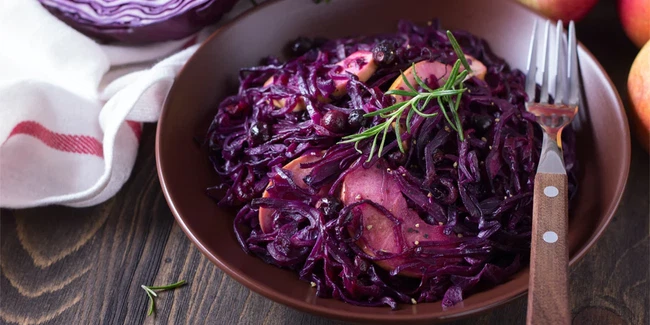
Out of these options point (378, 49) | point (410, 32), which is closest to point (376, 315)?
point (378, 49)

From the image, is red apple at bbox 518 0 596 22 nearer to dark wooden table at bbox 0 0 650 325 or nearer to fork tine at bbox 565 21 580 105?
fork tine at bbox 565 21 580 105

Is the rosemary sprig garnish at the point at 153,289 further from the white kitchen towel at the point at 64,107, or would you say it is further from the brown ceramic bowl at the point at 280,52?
the white kitchen towel at the point at 64,107

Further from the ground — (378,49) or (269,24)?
(378,49)

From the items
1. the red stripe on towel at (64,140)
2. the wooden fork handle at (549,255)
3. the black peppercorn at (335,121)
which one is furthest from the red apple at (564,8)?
the red stripe on towel at (64,140)

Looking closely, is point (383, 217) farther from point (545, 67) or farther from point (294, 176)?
point (545, 67)

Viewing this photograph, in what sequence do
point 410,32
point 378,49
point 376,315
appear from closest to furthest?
1. point 376,315
2. point 378,49
3. point 410,32

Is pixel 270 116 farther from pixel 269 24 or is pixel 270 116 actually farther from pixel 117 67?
pixel 117 67
